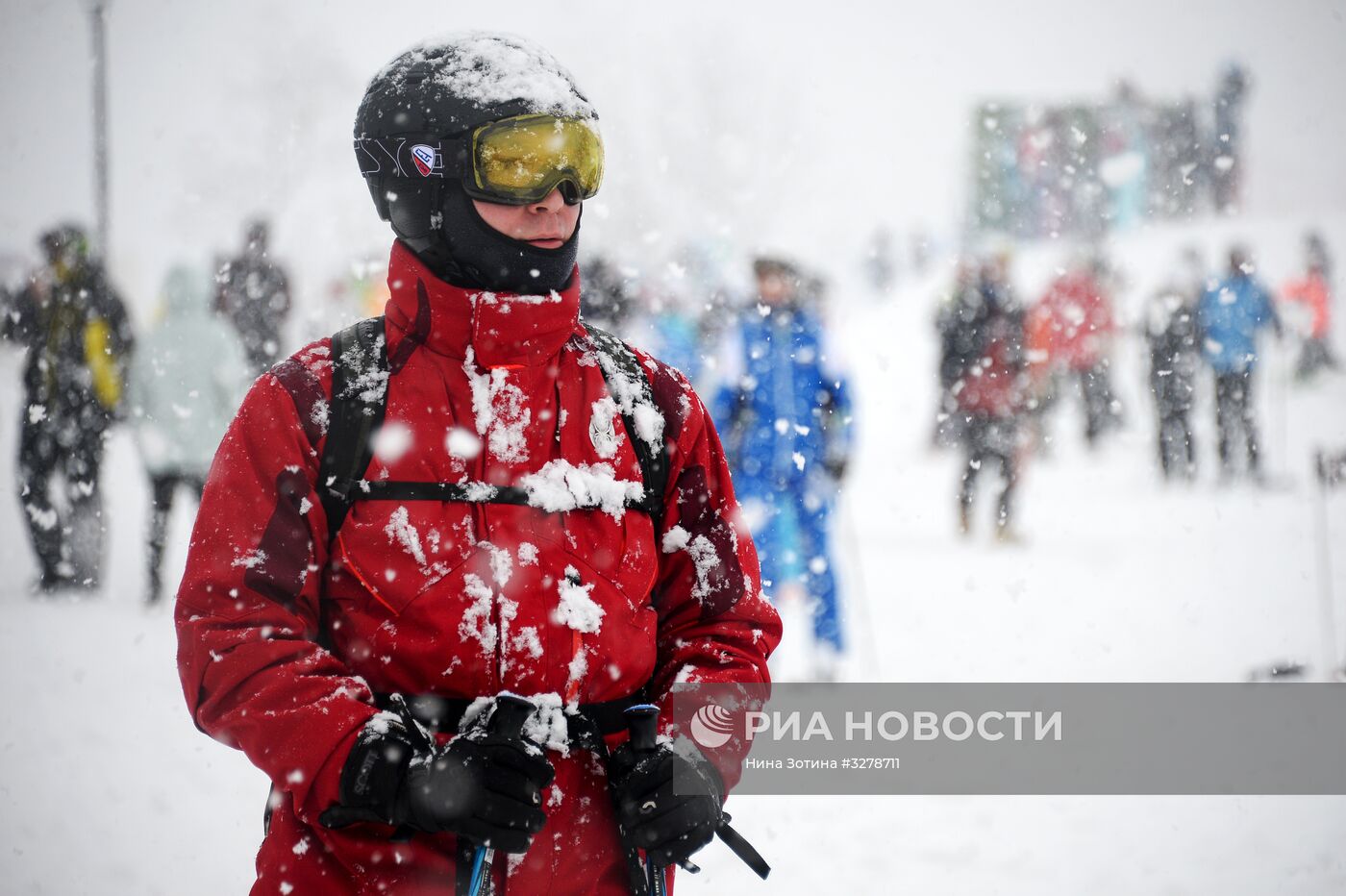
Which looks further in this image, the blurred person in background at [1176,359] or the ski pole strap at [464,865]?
the blurred person in background at [1176,359]

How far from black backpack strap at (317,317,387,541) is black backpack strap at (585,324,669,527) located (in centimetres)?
39

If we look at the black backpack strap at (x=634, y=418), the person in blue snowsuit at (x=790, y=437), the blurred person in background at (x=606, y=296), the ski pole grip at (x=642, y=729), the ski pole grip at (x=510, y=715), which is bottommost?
the ski pole grip at (x=510, y=715)

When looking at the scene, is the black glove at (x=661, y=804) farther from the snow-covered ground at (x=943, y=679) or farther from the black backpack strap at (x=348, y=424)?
the snow-covered ground at (x=943, y=679)

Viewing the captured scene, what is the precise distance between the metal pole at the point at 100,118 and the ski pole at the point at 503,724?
720 cm

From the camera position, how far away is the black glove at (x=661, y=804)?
1606mm

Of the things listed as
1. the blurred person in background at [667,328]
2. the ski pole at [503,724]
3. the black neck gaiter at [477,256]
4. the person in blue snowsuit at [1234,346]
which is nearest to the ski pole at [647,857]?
the ski pole at [503,724]

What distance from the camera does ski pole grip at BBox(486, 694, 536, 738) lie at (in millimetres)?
1507

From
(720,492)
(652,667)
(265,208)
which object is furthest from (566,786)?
(265,208)

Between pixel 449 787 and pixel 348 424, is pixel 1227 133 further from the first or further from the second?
pixel 449 787

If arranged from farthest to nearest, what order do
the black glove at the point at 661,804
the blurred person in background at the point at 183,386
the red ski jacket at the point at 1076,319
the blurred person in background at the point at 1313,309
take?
the blurred person in background at the point at 1313,309
the red ski jacket at the point at 1076,319
the blurred person in background at the point at 183,386
the black glove at the point at 661,804

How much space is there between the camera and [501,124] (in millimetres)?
1793

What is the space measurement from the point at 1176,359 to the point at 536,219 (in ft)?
42.2

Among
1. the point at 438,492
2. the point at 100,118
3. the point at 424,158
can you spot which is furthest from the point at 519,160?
the point at 100,118

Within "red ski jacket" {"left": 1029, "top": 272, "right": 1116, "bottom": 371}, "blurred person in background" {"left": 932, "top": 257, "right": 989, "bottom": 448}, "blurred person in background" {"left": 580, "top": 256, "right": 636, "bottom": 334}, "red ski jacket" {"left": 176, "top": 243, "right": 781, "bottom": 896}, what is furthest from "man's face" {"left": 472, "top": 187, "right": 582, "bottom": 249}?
"red ski jacket" {"left": 1029, "top": 272, "right": 1116, "bottom": 371}
